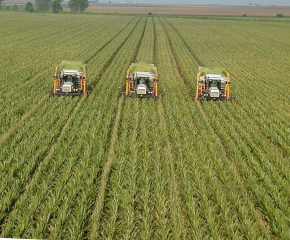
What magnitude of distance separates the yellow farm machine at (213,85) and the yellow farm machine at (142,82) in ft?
6.74

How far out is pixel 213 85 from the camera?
46.0 ft

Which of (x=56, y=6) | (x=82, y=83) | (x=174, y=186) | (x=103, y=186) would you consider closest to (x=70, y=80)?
(x=82, y=83)

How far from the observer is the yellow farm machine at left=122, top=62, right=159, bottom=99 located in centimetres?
1350

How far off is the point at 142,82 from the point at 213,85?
3.42 metres

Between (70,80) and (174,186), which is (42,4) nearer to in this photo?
(70,80)

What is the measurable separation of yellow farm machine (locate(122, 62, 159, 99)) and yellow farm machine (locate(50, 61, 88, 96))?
2.09 meters

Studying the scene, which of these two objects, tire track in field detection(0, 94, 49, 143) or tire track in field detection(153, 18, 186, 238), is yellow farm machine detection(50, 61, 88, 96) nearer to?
tire track in field detection(0, 94, 49, 143)

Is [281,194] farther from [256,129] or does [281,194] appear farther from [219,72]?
[219,72]

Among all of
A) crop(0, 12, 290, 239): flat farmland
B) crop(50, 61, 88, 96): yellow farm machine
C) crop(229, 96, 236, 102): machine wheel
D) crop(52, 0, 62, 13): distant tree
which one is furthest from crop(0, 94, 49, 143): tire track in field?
crop(52, 0, 62, 13): distant tree

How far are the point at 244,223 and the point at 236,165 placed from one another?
258 centimetres

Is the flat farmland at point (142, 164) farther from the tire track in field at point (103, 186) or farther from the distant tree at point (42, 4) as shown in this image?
the distant tree at point (42, 4)

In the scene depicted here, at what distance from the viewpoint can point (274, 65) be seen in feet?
79.3

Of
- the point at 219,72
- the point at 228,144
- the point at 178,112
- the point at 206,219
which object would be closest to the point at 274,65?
the point at 219,72

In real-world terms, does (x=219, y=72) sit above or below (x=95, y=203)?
above
